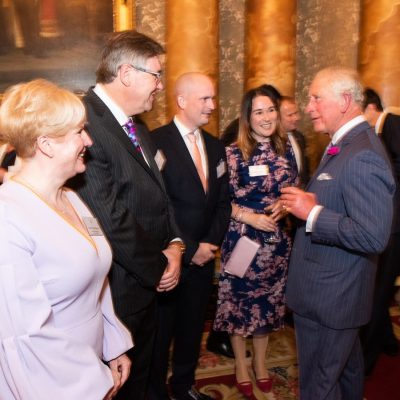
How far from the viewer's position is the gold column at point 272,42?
17.6 feet

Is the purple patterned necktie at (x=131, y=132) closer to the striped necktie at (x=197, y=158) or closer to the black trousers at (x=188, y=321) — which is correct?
the striped necktie at (x=197, y=158)

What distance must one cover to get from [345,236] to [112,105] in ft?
4.05

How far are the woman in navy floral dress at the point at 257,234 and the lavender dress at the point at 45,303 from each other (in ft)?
5.52

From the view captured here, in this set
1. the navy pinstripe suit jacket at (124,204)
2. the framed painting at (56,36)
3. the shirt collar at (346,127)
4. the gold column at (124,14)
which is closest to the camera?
the navy pinstripe suit jacket at (124,204)

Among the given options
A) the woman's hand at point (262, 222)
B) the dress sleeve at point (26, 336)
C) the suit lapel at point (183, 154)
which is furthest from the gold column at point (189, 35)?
the dress sleeve at point (26, 336)

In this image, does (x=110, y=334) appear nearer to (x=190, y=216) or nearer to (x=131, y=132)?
(x=131, y=132)

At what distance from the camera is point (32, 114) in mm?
1513

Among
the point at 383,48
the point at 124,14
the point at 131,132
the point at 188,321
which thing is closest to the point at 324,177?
the point at 131,132

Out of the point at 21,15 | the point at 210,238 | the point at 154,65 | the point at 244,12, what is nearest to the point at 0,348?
the point at 154,65

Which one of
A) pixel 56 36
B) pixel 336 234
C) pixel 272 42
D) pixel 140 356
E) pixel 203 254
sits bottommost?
pixel 140 356

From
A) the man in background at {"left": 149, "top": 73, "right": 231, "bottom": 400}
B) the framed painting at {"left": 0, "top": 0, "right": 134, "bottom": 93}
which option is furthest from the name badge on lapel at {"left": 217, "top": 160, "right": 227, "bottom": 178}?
the framed painting at {"left": 0, "top": 0, "right": 134, "bottom": 93}

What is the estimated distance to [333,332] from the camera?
2332 millimetres

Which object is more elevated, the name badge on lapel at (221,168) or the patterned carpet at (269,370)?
the name badge on lapel at (221,168)

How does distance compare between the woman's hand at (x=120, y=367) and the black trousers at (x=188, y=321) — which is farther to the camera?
the black trousers at (x=188, y=321)
